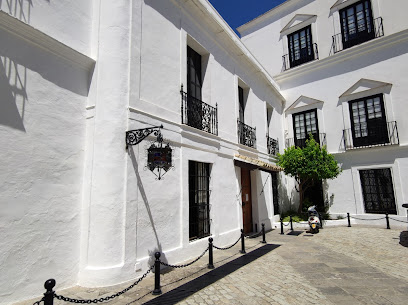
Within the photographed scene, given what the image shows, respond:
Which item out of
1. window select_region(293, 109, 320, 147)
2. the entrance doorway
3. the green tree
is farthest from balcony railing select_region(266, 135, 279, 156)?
the entrance doorway

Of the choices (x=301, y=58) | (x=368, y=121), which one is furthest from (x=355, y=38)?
(x=368, y=121)

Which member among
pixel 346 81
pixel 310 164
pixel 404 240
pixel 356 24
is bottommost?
pixel 404 240

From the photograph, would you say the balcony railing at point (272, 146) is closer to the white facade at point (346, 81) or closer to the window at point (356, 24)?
the white facade at point (346, 81)

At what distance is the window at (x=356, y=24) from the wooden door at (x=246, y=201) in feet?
31.8

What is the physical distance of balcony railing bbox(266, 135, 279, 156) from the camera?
1231 cm

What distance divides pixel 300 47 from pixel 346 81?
369 centimetres

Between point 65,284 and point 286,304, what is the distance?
149 inches

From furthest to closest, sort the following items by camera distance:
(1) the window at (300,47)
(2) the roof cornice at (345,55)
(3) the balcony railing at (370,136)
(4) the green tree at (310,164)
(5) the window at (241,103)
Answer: (1) the window at (300,47)
(2) the roof cornice at (345,55)
(3) the balcony railing at (370,136)
(4) the green tree at (310,164)
(5) the window at (241,103)

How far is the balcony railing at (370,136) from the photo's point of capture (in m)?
11.7

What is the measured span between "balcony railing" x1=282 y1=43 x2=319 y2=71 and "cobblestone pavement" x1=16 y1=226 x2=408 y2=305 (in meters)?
10.9

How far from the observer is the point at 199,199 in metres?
7.18

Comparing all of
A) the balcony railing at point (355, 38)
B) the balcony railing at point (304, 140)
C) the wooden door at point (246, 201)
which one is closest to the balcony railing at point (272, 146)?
the balcony railing at point (304, 140)

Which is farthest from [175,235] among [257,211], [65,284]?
[257,211]

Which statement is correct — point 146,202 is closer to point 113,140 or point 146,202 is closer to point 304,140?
point 113,140
